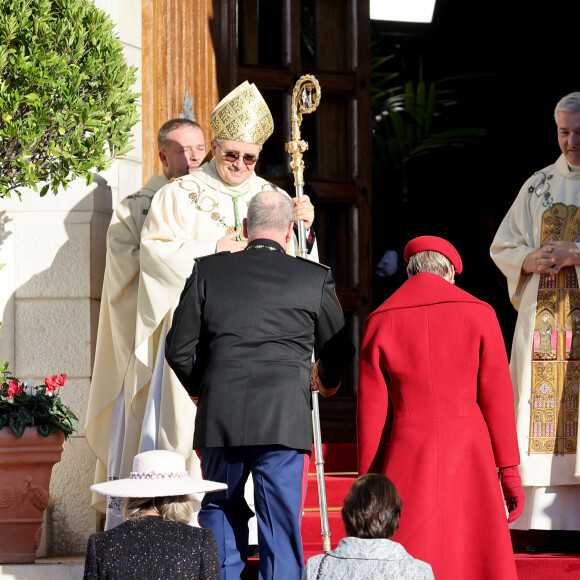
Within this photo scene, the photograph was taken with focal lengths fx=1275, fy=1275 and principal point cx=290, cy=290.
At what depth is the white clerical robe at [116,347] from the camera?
258 inches

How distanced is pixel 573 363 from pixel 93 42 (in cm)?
290

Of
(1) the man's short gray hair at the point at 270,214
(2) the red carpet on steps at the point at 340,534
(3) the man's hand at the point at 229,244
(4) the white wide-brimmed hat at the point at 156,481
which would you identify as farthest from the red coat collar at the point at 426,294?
(2) the red carpet on steps at the point at 340,534

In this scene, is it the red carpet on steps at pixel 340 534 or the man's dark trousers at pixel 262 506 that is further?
the red carpet on steps at pixel 340 534

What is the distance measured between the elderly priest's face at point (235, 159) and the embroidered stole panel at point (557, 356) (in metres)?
1.62

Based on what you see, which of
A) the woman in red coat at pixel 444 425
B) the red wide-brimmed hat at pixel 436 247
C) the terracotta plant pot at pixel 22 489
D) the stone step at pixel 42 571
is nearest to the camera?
the woman in red coat at pixel 444 425

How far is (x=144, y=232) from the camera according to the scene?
20.6ft

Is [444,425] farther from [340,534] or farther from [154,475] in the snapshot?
[340,534]

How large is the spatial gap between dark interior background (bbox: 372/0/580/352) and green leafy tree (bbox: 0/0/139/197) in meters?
5.87

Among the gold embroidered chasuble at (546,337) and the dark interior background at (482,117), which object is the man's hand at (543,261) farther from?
the dark interior background at (482,117)

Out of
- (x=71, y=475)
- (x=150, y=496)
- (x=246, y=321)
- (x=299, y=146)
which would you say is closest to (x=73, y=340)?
(x=71, y=475)

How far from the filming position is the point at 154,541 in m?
3.49

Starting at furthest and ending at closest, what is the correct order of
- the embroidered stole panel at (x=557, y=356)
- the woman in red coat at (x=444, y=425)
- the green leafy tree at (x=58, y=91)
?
the embroidered stole panel at (x=557, y=356), the green leafy tree at (x=58, y=91), the woman in red coat at (x=444, y=425)

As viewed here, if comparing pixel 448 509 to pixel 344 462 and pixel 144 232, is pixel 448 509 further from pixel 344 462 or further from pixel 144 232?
pixel 344 462

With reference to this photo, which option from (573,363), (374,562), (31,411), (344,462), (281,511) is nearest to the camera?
(374,562)
